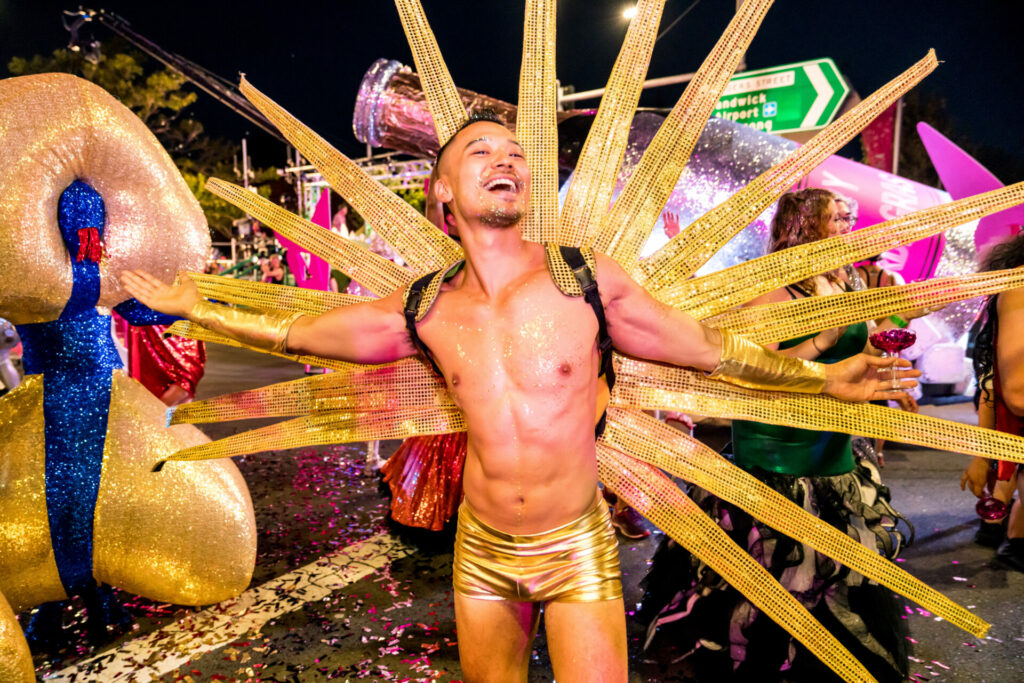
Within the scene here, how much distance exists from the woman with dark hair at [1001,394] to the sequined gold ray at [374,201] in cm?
181

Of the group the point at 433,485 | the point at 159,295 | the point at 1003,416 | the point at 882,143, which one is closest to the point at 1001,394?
the point at 1003,416

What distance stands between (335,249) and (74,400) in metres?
1.62

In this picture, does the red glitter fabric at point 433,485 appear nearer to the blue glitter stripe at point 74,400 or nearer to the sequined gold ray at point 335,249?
the sequined gold ray at point 335,249

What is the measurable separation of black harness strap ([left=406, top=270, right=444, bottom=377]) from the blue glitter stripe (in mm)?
1745

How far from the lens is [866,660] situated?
2.54m

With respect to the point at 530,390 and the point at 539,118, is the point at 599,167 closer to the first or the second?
the point at 539,118

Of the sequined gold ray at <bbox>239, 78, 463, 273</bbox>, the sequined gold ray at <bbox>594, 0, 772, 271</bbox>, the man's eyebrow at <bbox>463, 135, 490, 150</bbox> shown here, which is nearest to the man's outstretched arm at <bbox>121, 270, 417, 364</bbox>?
the sequined gold ray at <bbox>239, 78, 463, 273</bbox>

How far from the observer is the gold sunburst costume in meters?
1.81

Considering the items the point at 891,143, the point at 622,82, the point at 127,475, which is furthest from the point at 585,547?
the point at 891,143

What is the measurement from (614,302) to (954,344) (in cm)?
780

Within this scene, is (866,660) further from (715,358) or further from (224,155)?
(224,155)

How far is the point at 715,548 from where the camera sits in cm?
195

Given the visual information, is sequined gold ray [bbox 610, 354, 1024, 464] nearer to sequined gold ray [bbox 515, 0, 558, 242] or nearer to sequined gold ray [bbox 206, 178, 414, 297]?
sequined gold ray [bbox 515, 0, 558, 242]

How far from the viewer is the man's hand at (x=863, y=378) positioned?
1.80 metres
